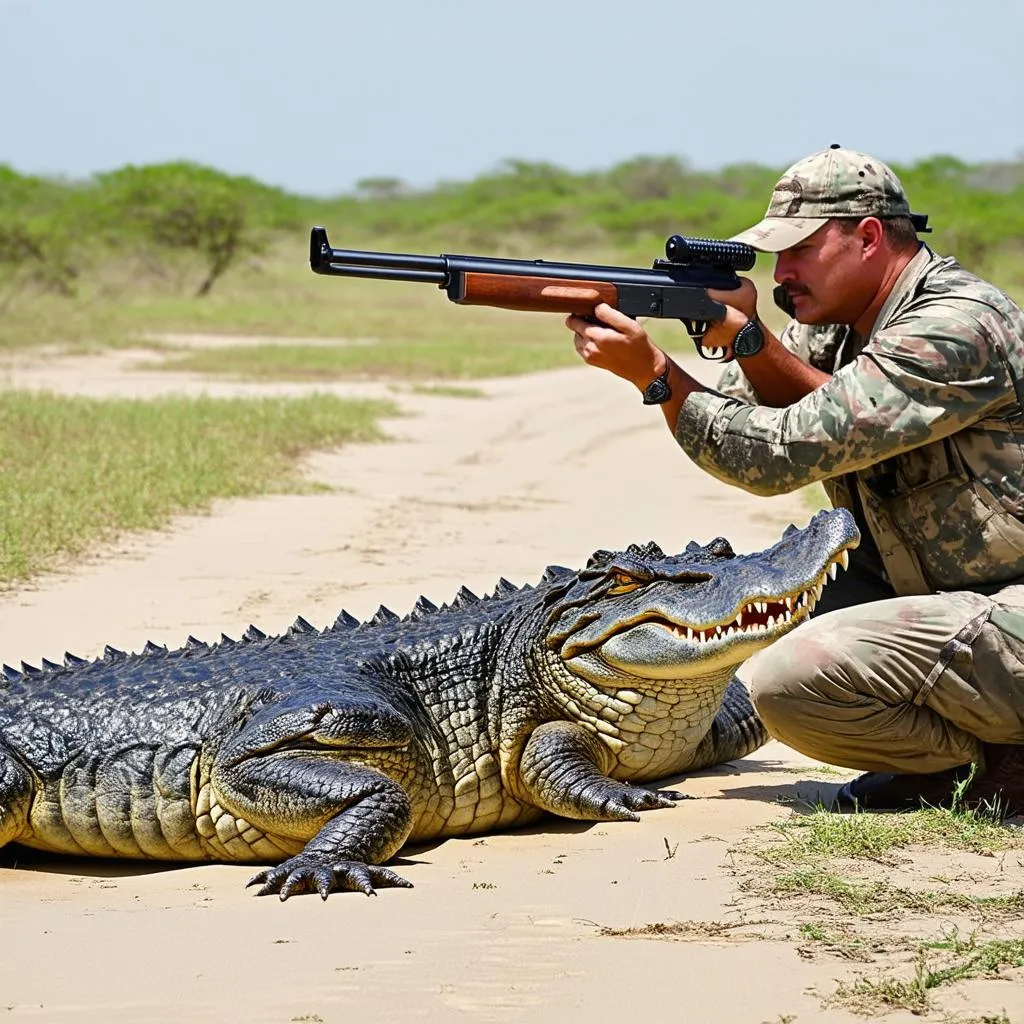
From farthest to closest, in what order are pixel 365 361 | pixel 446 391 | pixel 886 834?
pixel 365 361
pixel 446 391
pixel 886 834

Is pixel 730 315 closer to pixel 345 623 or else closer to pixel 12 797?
pixel 345 623

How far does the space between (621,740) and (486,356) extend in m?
19.4

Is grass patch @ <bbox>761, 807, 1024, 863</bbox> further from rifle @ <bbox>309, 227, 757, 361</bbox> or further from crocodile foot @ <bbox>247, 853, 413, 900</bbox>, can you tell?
rifle @ <bbox>309, 227, 757, 361</bbox>

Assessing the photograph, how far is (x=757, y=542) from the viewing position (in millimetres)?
10164

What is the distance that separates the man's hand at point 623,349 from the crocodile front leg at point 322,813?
1.39 m

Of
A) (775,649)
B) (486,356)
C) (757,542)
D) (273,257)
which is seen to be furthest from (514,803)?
(273,257)

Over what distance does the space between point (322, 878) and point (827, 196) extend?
243 cm

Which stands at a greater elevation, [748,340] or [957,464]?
[748,340]

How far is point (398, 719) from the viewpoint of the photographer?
4.80 m

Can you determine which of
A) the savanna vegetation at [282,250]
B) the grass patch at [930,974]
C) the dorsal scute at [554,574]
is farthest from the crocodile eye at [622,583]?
the savanna vegetation at [282,250]

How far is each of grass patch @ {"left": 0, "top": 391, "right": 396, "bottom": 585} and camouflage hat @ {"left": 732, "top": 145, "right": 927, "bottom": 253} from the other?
14.8ft

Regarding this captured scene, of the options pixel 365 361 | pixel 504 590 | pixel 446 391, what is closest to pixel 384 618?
pixel 504 590

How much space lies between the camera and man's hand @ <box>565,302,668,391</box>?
16.3ft

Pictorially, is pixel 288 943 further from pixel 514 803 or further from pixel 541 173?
pixel 541 173
